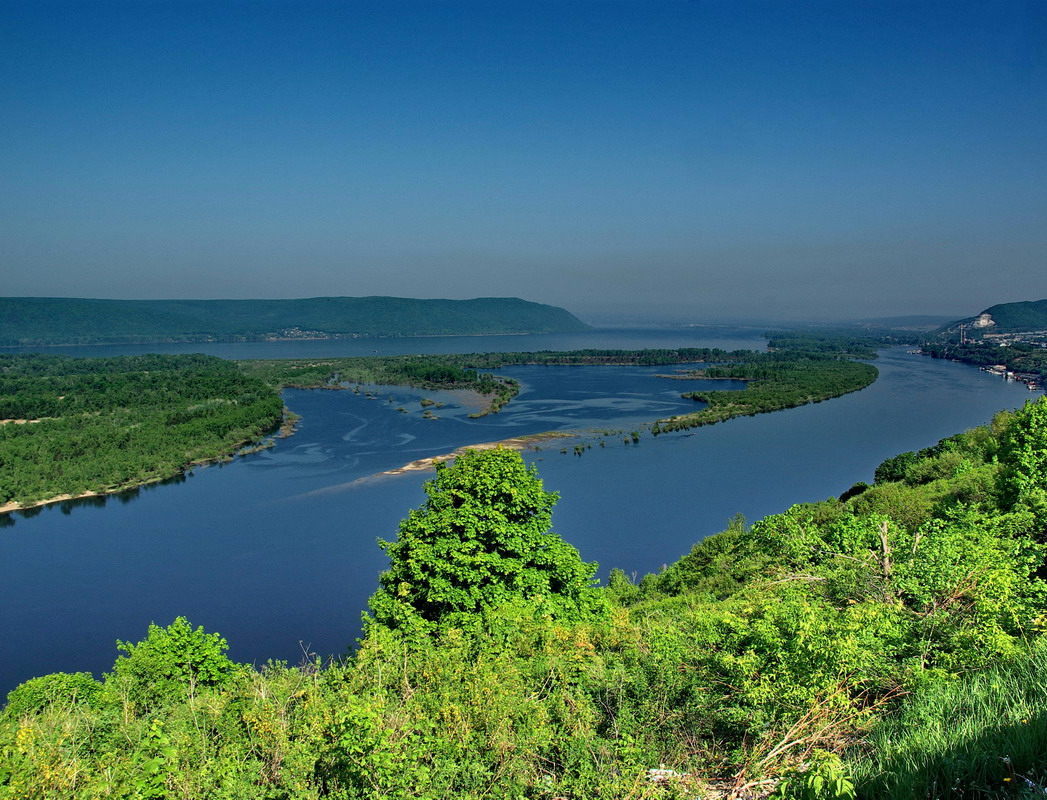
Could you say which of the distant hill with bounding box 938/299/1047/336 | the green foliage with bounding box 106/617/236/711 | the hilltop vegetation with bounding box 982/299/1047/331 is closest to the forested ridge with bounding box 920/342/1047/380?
the distant hill with bounding box 938/299/1047/336

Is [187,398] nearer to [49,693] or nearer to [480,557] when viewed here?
[49,693]

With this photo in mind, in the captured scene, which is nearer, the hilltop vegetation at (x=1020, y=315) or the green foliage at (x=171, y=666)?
the green foliage at (x=171, y=666)

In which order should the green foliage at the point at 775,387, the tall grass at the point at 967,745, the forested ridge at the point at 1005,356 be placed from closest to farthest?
1. the tall grass at the point at 967,745
2. the green foliage at the point at 775,387
3. the forested ridge at the point at 1005,356

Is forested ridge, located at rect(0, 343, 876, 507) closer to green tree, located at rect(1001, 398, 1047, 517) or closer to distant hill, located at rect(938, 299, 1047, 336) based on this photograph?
green tree, located at rect(1001, 398, 1047, 517)

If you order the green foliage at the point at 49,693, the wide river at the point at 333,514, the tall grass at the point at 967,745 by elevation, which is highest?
the tall grass at the point at 967,745

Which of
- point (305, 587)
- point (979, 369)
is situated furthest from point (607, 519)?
point (979, 369)

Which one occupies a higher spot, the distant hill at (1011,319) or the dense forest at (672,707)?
the distant hill at (1011,319)

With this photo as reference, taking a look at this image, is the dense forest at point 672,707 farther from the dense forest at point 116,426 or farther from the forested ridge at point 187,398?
the forested ridge at point 187,398

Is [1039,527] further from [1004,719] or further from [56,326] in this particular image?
[56,326]

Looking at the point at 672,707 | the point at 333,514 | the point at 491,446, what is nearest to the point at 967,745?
the point at 672,707

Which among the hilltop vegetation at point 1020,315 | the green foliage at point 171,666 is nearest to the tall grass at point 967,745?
the green foliage at point 171,666
